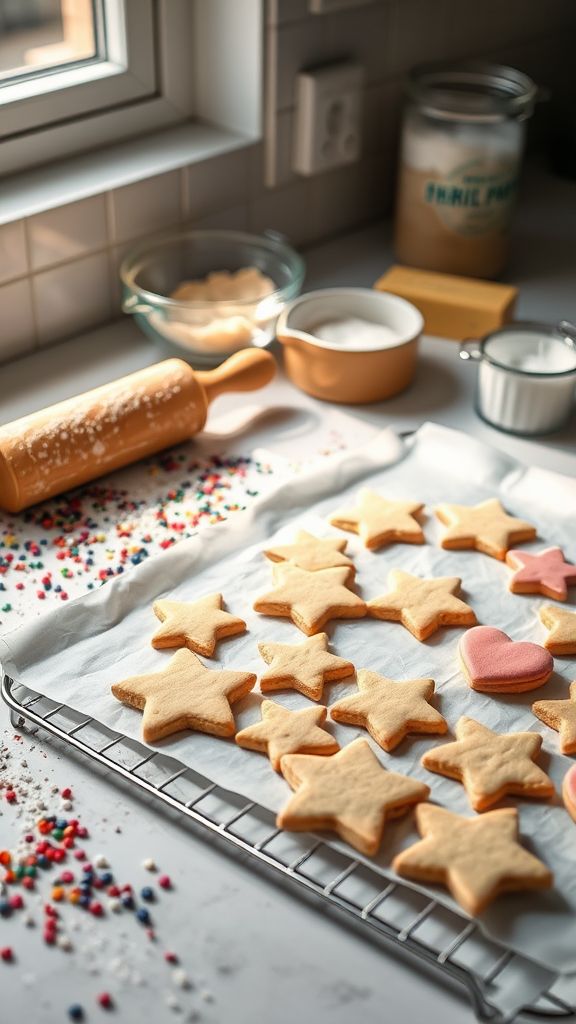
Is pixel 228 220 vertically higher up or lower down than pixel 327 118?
lower down

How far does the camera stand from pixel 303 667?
87 centimetres

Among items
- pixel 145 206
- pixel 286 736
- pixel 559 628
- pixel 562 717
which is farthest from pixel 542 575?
pixel 145 206

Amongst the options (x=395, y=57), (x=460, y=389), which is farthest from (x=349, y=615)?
(x=395, y=57)

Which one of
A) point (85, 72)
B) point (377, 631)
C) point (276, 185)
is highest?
point (85, 72)

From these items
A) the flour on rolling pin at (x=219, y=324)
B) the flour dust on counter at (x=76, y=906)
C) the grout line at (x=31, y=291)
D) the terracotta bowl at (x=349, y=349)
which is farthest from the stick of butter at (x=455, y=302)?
the flour dust on counter at (x=76, y=906)

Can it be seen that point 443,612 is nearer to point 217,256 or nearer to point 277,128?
point 217,256

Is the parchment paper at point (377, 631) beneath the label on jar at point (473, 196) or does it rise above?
beneath

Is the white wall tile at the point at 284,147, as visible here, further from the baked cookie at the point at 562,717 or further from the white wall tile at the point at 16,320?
the baked cookie at the point at 562,717

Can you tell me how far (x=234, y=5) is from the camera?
1.33m

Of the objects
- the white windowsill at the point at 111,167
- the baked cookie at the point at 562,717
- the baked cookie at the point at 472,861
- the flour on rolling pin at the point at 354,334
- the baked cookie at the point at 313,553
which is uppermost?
the white windowsill at the point at 111,167

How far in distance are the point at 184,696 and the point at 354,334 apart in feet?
1.80

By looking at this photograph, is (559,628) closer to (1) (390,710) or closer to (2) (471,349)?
(1) (390,710)

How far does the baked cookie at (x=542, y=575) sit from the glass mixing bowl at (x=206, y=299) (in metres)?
0.42

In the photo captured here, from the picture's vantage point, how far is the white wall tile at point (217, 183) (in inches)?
53.3
